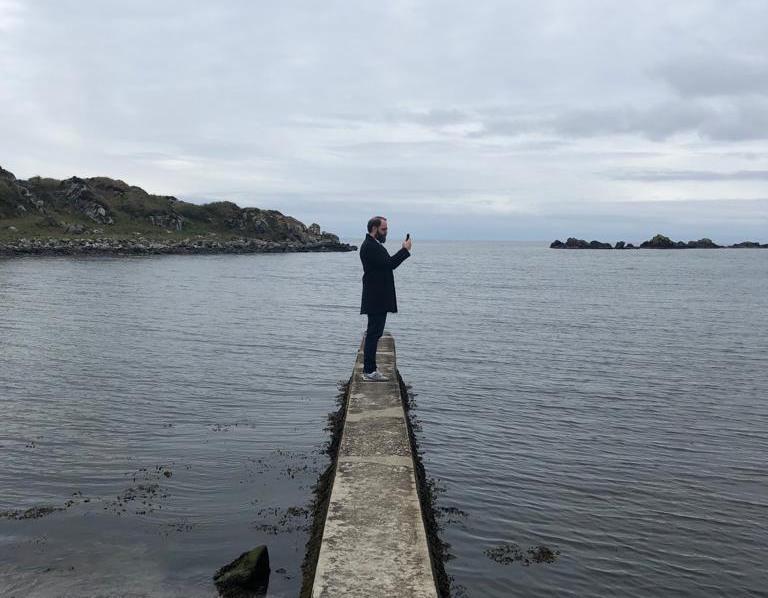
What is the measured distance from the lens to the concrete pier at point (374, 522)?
5762 millimetres

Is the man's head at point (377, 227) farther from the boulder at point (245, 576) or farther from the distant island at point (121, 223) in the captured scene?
the distant island at point (121, 223)

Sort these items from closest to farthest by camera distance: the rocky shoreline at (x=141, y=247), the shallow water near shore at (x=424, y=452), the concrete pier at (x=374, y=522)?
the concrete pier at (x=374, y=522) → the shallow water near shore at (x=424, y=452) → the rocky shoreline at (x=141, y=247)

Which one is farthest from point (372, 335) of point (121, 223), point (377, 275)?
point (121, 223)

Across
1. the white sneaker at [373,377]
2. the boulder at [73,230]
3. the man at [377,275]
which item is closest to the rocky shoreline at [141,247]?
the boulder at [73,230]

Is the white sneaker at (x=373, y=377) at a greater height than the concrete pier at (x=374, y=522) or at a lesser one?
greater

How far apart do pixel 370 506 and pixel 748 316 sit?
3476 centimetres

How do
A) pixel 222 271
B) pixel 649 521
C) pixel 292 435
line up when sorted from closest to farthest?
1. pixel 649 521
2. pixel 292 435
3. pixel 222 271

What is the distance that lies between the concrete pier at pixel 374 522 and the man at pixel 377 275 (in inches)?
78.2

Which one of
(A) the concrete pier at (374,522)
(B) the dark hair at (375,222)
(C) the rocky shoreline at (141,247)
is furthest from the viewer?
(C) the rocky shoreline at (141,247)

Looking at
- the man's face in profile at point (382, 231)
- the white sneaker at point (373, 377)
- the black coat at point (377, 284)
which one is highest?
the man's face in profile at point (382, 231)

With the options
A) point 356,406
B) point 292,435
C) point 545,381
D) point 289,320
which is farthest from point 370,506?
point 289,320

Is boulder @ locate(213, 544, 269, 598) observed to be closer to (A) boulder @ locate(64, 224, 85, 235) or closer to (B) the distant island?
(B) the distant island

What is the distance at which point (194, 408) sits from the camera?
579 inches

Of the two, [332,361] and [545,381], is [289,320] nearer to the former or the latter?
[332,361]
